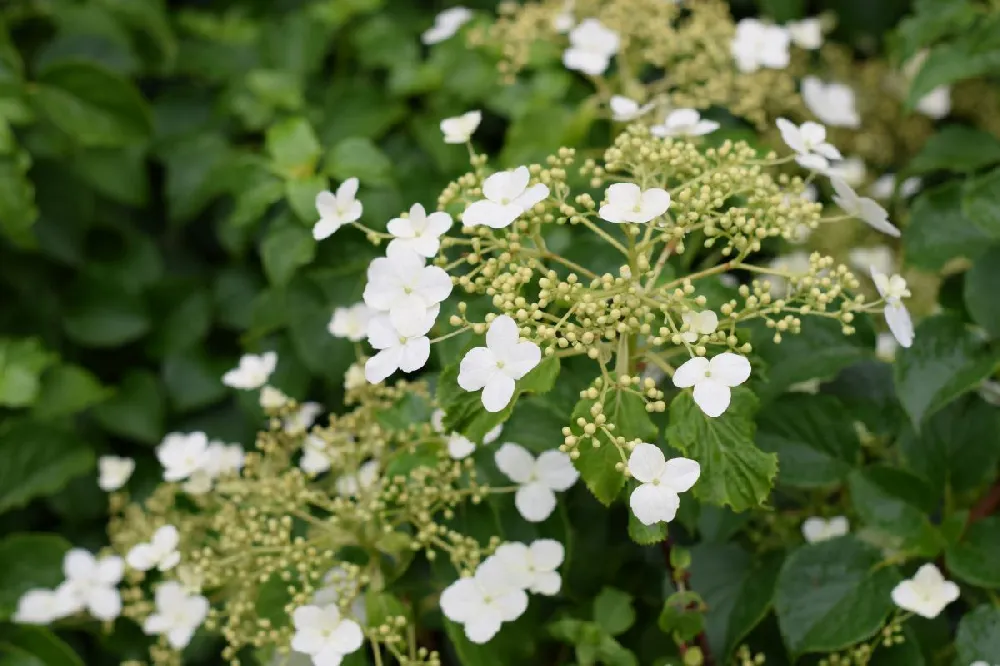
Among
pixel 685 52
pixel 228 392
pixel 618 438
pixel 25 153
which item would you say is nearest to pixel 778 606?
pixel 618 438

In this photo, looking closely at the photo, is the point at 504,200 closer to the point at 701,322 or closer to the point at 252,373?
the point at 701,322

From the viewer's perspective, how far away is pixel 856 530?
114 centimetres

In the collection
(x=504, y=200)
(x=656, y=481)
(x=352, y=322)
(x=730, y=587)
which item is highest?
(x=504, y=200)

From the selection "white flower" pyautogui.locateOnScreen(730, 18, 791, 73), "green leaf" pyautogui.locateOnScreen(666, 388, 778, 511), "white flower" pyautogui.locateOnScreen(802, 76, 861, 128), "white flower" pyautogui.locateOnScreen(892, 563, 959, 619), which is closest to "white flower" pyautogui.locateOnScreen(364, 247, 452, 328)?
"green leaf" pyautogui.locateOnScreen(666, 388, 778, 511)

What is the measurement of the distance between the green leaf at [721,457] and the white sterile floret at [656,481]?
0.05m

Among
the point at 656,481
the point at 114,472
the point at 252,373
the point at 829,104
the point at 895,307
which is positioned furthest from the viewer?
the point at 829,104

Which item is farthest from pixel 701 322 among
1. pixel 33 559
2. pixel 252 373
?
pixel 33 559

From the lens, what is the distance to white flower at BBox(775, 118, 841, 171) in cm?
100

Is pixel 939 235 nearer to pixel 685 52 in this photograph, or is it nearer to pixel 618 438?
pixel 685 52

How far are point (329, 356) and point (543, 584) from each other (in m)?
0.47

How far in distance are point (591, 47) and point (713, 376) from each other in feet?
2.22

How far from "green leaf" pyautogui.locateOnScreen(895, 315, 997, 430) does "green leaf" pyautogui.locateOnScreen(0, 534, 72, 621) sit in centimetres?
107

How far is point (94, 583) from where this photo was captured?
4.12 feet

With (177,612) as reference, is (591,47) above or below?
above
